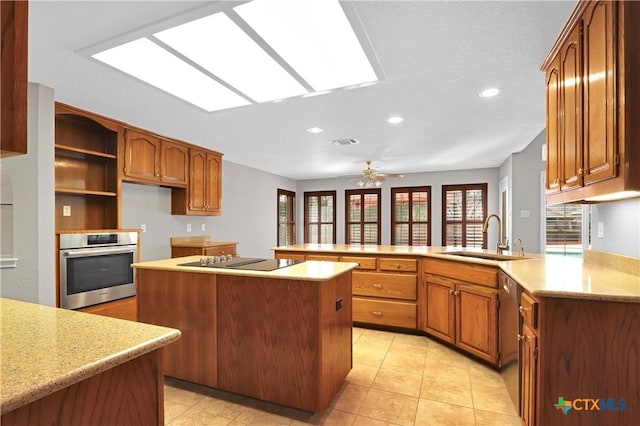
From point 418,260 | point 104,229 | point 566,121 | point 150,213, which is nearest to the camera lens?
point 566,121

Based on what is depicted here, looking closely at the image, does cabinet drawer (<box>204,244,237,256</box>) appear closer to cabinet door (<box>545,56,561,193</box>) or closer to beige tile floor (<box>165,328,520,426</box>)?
beige tile floor (<box>165,328,520,426</box>)

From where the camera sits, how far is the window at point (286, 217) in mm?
7652

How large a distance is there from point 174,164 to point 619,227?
4469mm

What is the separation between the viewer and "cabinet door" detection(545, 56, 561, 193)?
1.93 m

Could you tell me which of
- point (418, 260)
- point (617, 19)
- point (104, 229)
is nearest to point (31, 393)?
point (617, 19)

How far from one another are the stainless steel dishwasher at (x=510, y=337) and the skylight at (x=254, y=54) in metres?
1.77

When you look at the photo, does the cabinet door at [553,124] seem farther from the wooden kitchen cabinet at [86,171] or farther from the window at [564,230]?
the wooden kitchen cabinet at [86,171]

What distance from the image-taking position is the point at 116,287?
132 inches

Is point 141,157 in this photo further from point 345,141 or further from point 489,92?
point 489,92

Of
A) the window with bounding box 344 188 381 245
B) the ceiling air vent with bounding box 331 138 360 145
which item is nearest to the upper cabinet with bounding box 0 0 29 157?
the ceiling air vent with bounding box 331 138 360 145

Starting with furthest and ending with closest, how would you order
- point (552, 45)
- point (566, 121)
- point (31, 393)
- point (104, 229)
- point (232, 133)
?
point (232, 133) → point (104, 229) → point (552, 45) → point (566, 121) → point (31, 393)

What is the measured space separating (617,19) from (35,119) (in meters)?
3.73

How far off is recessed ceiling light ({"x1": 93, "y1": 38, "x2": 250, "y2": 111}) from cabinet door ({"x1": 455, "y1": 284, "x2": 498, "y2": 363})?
2567 mm

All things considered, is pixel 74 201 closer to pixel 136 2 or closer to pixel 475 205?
pixel 136 2
